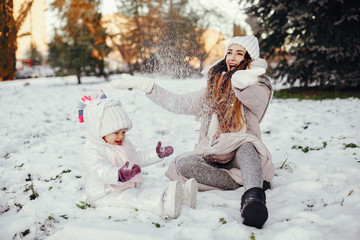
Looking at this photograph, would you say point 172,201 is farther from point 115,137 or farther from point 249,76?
point 249,76

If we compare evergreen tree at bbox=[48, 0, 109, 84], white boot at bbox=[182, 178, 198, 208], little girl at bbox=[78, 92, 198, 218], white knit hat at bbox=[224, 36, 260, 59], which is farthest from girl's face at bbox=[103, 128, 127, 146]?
evergreen tree at bbox=[48, 0, 109, 84]

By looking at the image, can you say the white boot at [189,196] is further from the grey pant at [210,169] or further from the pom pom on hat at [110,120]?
the pom pom on hat at [110,120]

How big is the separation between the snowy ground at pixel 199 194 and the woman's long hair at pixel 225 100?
2.01 ft

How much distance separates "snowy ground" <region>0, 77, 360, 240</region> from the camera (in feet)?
5.66

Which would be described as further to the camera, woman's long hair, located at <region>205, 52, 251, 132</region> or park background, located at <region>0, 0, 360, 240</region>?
woman's long hair, located at <region>205, 52, 251, 132</region>

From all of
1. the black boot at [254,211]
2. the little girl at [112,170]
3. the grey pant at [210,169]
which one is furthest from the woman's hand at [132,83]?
the black boot at [254,211]

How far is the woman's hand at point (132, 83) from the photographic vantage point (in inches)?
88.4

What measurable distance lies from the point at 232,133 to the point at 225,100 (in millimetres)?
320

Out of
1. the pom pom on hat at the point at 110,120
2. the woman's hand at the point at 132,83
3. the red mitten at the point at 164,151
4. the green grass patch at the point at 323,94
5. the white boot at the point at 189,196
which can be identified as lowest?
the green grass patch at the point at 323,94

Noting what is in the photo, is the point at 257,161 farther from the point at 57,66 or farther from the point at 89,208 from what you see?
the point at 57,66

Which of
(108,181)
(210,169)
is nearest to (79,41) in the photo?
(210,169)

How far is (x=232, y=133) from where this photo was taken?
2.26m

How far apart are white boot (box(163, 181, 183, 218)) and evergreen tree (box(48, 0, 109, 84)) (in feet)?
37.8

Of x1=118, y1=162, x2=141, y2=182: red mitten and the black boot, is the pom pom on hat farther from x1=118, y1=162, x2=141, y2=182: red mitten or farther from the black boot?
the black boot
